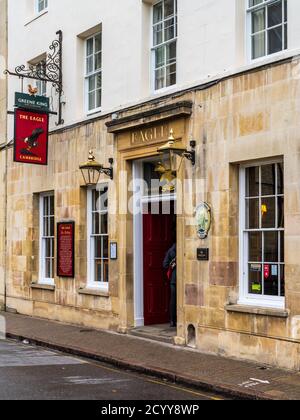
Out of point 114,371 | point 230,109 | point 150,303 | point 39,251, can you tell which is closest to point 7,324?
point 39,251

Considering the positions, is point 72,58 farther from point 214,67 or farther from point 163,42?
point 214,67

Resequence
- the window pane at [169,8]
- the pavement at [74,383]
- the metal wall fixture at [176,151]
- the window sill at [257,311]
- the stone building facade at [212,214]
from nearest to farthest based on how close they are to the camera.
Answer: the pavement at [74,383] < the window sill at [257,311] < the stone building facade at [212,214] < the metal wall fixture at [176,151] < the window pane at [169,8]

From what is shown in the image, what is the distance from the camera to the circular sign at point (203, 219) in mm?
10662

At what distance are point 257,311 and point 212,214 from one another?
1.90 metres

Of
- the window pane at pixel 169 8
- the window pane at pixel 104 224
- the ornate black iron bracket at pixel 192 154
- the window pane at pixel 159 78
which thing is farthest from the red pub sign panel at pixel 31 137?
the ornate black iron bracket at pixel 192 154

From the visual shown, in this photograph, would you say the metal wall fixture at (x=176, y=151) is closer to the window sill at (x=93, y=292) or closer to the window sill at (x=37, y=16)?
the window sill at (x=93, y=292)

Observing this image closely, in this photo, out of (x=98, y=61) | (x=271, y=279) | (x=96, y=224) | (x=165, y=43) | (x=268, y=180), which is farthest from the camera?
(x=98, y=61)

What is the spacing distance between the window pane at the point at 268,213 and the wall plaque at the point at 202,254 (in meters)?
1.18

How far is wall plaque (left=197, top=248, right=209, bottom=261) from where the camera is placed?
10.7 m

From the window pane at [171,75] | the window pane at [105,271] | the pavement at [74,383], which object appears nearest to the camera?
the pavement at [74,383]

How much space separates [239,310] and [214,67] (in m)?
4.18

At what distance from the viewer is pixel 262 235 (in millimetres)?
10062

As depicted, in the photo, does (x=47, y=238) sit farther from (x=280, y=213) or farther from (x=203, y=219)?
(x=280, y=213)

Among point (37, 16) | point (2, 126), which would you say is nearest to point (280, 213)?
point (37, 16)
